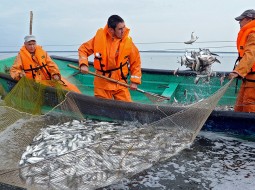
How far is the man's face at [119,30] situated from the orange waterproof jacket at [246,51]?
2364 mm

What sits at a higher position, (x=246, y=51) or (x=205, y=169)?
(x=246, y=51)

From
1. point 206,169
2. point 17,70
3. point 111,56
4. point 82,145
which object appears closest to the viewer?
point 206,169

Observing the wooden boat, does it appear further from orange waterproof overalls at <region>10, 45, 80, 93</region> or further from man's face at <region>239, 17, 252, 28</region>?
man's face at <region>239, 17, 252, 28</region>

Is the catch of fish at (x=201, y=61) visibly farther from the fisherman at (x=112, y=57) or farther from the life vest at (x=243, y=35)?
the fisherman at (x=112, y=57)

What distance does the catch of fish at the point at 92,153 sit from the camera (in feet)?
14.4

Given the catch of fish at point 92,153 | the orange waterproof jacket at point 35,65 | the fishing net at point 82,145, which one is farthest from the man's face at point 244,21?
the orange waterproof jacket at point 35,65

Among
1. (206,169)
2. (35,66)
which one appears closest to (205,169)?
(206,169)

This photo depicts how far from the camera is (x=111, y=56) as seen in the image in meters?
7.37

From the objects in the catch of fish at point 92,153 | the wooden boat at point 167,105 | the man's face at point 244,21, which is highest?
the man's face at point 244,21

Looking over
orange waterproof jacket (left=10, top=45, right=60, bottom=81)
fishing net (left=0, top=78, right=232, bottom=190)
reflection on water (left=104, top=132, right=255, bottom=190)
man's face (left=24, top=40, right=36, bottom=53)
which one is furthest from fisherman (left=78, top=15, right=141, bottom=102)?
reflection on water (left=104, top=132, right=255, bottom=190)

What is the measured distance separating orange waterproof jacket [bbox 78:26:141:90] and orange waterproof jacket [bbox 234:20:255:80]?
2.21 metres

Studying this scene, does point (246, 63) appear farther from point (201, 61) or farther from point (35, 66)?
point (35, 66)

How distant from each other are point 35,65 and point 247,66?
515 centimetres

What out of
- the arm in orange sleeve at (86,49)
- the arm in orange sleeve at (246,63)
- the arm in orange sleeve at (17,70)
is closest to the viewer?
the arm in orange sleeve at (246,63)
